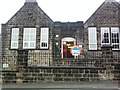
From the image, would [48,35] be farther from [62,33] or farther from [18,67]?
[18,67]

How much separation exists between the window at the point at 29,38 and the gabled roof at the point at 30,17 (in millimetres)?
768

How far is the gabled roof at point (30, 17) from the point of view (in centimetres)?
2217

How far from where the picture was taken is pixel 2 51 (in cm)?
2186

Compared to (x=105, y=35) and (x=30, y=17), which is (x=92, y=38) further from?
(x=30, y=17)

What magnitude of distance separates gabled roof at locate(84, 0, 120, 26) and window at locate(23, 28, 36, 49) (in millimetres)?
5739

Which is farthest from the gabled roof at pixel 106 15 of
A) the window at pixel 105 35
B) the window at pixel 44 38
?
the window at pixel 44 38

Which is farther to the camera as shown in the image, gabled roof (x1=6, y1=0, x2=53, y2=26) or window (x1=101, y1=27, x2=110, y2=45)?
gabled roof (x1=6, y1=0, x2=53, y2=26)

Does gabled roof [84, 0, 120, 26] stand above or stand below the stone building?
above

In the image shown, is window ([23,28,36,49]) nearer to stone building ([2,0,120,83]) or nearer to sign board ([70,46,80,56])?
stone building ([2,0,120,83])

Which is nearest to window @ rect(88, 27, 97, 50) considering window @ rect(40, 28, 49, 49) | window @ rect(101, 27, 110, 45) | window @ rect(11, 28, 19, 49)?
window @ rect(101, 27, 110, 45)

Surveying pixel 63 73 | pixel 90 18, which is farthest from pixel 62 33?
pixel 63 73

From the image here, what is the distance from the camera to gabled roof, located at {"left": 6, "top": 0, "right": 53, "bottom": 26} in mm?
22172

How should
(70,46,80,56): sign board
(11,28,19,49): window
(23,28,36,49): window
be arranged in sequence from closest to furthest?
(70,46,80,56): sign board
(23,28,36,49): window
(11,28,19,49): window

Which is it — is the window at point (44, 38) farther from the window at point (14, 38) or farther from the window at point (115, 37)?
the window at point (115, 37)
